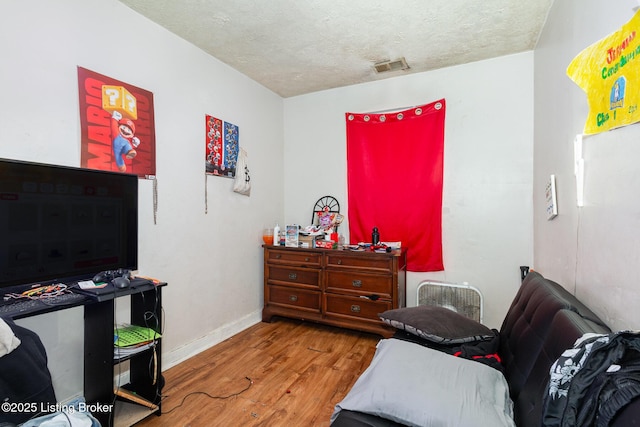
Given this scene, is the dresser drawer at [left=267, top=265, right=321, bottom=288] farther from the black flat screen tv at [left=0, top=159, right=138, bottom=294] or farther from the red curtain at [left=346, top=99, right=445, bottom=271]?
the black flat screen tv at [left=0, top=159, right=138, bottom=294]

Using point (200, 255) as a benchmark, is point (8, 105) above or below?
above

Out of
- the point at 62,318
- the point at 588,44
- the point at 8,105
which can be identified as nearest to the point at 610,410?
the point at 588,44

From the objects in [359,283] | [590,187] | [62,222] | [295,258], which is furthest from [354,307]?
[62,222]

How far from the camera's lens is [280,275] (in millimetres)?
3199

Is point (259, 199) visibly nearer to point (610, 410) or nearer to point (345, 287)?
point (345, 287)

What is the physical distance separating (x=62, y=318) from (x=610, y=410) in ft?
7.92

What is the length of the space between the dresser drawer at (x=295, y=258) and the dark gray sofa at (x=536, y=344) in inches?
70.7

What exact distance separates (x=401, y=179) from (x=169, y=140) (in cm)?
220

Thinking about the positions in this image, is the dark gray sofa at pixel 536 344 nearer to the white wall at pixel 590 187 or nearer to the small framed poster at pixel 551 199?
the white wall at pixel 590 187

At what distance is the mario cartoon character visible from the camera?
1.97m

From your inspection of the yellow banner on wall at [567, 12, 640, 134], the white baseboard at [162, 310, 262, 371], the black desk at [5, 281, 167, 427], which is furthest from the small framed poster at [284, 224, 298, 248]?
the yellow banner on wall at [567, 12, 640, 134]

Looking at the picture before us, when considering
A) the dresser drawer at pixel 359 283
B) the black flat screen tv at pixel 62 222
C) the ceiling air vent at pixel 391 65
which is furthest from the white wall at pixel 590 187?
the black flat screen tv at pixel 62 222

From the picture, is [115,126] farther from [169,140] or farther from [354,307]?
[354,307]

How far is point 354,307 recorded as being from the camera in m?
2.85
